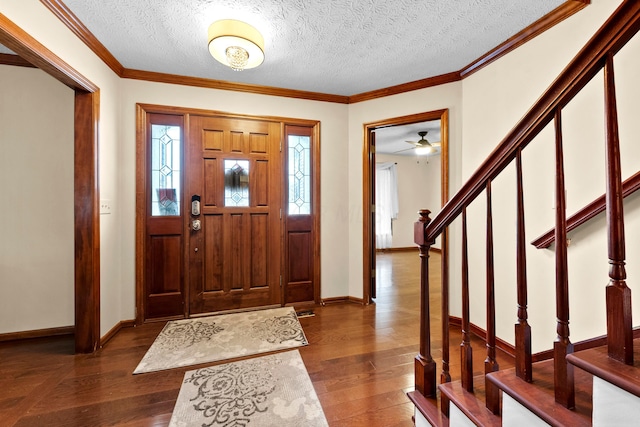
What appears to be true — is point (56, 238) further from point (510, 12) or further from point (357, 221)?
point (510, 12)

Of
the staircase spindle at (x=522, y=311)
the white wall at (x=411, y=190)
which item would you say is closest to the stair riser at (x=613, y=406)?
the staircase spindle at (x=522, y=311)

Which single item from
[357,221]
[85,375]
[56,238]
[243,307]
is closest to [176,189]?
[56,238]

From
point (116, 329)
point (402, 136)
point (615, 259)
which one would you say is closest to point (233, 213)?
point (116, 329)

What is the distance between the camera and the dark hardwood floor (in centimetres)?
155

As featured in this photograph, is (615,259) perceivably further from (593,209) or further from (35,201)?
(35,201)

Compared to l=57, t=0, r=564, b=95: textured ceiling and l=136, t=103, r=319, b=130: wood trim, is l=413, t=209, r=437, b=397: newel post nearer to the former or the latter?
l=57, t=0, r=564, b=95: textured ceiling

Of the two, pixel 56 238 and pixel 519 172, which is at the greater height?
pixel 519 172

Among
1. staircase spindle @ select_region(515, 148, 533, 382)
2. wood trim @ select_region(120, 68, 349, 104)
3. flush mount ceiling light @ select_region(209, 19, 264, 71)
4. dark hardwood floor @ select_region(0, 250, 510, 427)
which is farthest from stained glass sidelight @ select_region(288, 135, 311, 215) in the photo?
staircase spindle @ select_region(515, 148, 533, 382)

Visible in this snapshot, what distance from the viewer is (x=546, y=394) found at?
855mm

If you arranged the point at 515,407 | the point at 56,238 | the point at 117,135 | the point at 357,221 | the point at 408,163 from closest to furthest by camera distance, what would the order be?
the point at 515,407, the point at 56,238, the point at 117,135, the point at 357,221, the point at 408,163

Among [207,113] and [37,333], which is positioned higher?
[207,113]

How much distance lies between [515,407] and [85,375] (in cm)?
250

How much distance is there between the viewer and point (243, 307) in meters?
3.08

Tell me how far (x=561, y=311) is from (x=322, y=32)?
2.25 metres
